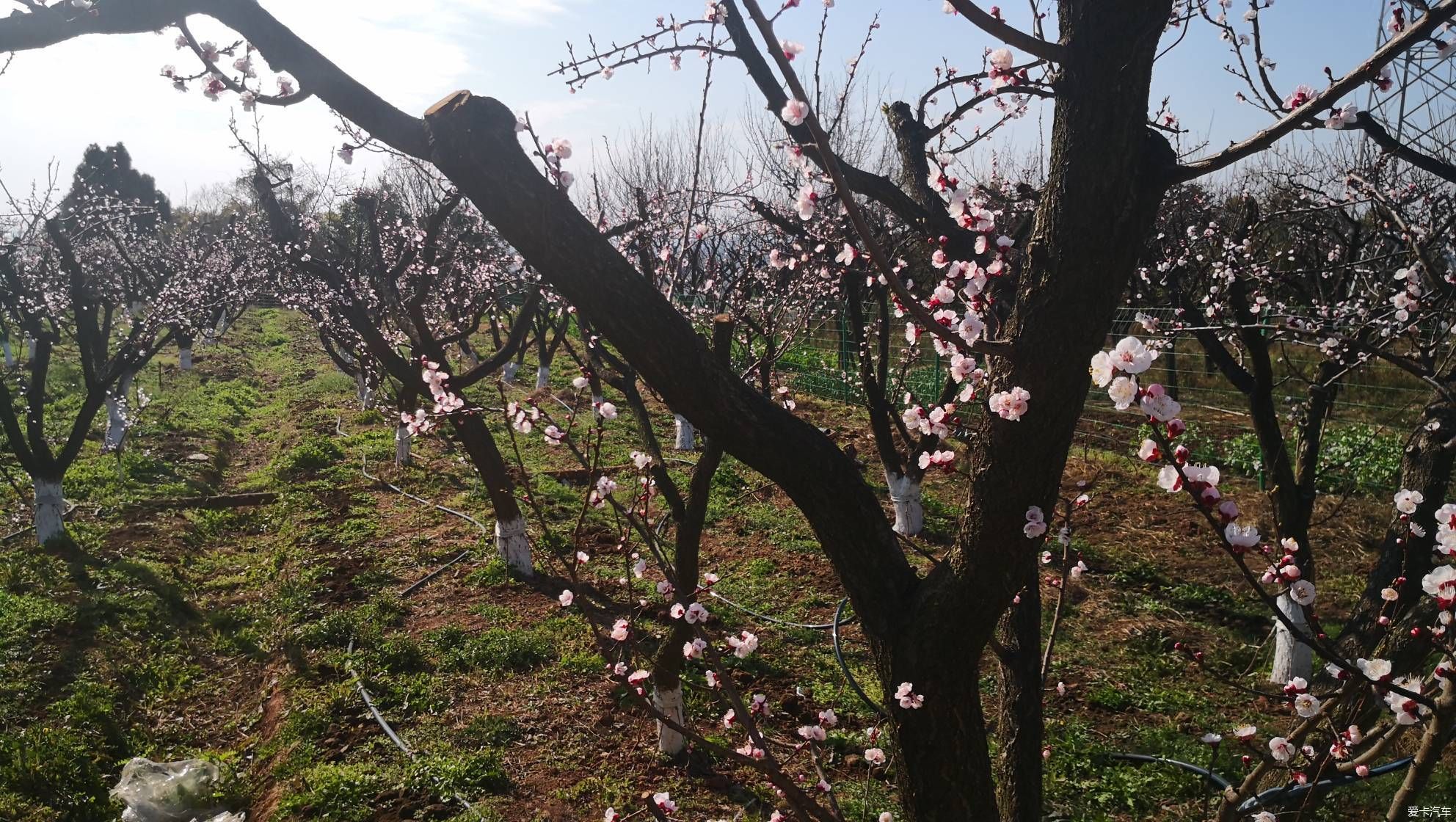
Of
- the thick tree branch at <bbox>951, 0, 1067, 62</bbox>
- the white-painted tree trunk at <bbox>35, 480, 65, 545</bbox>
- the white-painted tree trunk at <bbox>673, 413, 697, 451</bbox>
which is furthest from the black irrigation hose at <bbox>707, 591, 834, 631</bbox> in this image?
the white-painted tree trunk at <bbox>35, 480, 65, 545</bbox>

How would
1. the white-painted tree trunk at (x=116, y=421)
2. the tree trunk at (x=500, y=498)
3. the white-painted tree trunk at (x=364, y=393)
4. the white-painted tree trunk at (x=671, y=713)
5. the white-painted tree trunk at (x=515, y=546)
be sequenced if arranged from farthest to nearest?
1. the white-painted tree trunk at (x=364, y=393)
2. the white-painted tree trunk at (x=116, y=421)
3. the white-painted tree trunk at (x=515, y=546)
4. the tree trunk at (x=500, y=498)
5. the white-painted tree trunk at (x=671, y=713)

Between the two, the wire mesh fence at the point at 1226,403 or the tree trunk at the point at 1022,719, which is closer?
the tree trunk at the point at 1022,719

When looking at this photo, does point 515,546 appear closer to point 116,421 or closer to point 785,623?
point 785,623

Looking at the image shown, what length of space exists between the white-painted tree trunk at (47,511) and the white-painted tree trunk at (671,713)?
6.25 m

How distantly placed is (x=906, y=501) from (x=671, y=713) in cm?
372

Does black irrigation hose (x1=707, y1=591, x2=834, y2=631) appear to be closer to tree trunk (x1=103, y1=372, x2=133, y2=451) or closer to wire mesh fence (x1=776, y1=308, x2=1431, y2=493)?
wire mesh fence (x1=776, y1=308, x2=1431, y2=493)

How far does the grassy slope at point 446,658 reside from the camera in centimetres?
389

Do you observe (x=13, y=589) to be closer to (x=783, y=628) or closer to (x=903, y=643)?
(x=783, y=628)

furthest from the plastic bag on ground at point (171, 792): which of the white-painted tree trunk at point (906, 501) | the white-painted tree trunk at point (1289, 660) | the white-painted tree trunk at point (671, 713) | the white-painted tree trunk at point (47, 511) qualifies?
the white-painted tree trunk at point (1289, 660)

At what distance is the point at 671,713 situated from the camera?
13.3 feet

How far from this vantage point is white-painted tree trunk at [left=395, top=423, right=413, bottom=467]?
31.2 feet

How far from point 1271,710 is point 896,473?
322cm

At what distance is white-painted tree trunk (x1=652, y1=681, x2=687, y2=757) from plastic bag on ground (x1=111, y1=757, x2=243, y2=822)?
1960 mm

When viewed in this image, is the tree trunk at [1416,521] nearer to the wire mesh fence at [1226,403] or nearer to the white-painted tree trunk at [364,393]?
the wire mesh fence at [1226,403]
